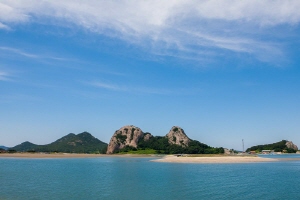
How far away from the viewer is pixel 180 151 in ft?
644

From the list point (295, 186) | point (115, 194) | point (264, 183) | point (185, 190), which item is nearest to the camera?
point (115, 194)

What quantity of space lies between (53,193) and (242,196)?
73.4 ft

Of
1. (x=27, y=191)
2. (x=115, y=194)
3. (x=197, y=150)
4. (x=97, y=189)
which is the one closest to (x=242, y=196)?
(x=115, y=194)

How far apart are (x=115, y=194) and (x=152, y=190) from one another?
5.45 metres

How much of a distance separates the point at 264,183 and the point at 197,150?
154237mm

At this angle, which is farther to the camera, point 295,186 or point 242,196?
point 295,186

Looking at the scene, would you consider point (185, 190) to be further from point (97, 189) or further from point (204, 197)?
point (97, 189)

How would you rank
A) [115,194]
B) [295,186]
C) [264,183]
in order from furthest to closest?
[264,183]
[295,186]
[115,194]

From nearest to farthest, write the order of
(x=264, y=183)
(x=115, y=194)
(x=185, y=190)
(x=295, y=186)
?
(x=115, y=194), (x=185, y=190), (x=295, y=186), (x=264, y=183)

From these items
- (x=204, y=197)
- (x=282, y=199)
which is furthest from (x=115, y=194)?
(x=282, y=199)

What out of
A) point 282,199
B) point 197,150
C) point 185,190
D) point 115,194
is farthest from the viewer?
point 197,150

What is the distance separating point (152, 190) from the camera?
3581 centimetres

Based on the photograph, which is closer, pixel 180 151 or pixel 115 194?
pixel 115 194

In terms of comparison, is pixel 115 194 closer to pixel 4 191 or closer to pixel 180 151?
pixel 4 191
